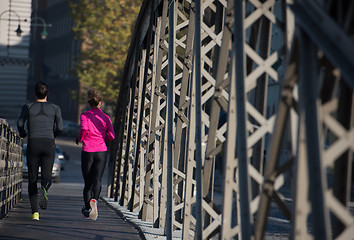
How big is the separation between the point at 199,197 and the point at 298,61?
3237 millimetres

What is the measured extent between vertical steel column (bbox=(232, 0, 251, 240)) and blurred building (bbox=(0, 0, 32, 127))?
5007cm

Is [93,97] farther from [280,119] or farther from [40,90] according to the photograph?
[280,119]

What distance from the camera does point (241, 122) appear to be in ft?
18.2

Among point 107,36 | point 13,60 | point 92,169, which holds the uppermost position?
point 107,36

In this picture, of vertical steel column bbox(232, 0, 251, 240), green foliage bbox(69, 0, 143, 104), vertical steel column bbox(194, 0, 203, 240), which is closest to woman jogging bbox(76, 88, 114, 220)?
vertical steel column bbox(194, 0, 203, 240)

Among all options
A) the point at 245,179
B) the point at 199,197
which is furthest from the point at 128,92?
the point at 245,179

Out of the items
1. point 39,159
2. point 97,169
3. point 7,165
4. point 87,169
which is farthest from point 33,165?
point 7,165

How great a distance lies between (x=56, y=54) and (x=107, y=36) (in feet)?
202

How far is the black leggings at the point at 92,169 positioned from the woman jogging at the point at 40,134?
1.53ft

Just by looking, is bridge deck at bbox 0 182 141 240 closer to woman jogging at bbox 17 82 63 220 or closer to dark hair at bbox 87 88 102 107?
woman jogging at bbox 17 82 63 220

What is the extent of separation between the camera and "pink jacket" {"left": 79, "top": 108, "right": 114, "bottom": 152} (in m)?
10.9

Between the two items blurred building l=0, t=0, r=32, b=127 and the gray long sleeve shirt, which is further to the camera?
blurred building l=0, t=0, r=32, b=127

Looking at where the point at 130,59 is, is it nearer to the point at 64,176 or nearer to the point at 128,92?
the point at 128,92

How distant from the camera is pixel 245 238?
5445mm
